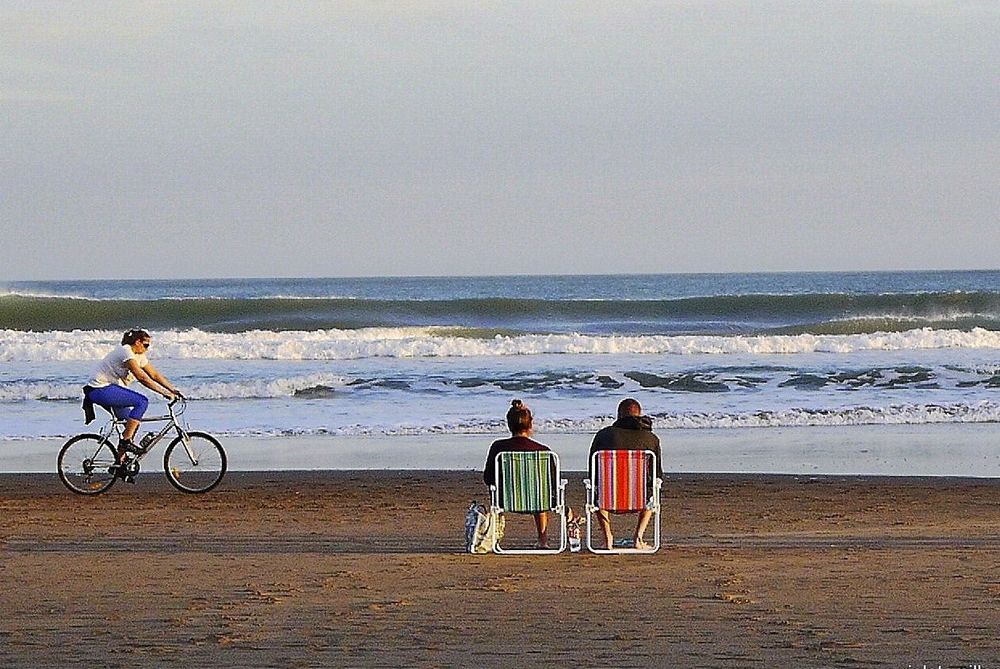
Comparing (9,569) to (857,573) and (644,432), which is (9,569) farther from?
(857,573)

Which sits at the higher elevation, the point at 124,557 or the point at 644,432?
the point at 644,432

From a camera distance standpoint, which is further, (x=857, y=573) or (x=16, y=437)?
(x=16, y=437)

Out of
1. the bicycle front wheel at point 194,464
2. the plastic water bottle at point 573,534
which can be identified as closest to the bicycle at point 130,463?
the bicycle front wheel at point 194,464

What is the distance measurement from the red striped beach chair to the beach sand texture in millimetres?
291

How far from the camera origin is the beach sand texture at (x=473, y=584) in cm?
544

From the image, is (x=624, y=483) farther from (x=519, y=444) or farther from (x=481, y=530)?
(x=481, y=530)

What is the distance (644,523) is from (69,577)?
2.95 meters

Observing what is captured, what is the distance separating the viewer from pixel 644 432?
26.5 feet

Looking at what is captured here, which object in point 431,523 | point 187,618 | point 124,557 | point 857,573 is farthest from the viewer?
point 431,523

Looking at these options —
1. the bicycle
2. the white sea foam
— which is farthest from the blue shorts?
the white sea foam

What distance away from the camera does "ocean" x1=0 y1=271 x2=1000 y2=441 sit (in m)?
16.2

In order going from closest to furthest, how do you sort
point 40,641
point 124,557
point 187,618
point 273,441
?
1. point 40,641
2. point 187,618
3. point 124,557
4. point 273,441

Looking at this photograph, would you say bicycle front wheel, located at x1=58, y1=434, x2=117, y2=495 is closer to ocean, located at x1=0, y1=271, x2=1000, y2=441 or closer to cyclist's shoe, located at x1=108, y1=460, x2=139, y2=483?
cyclist's shoe, located at x1=108, y1=460, x2=139, y2=483

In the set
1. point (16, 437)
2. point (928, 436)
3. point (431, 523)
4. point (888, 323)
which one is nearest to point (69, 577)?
point (431, 523)
